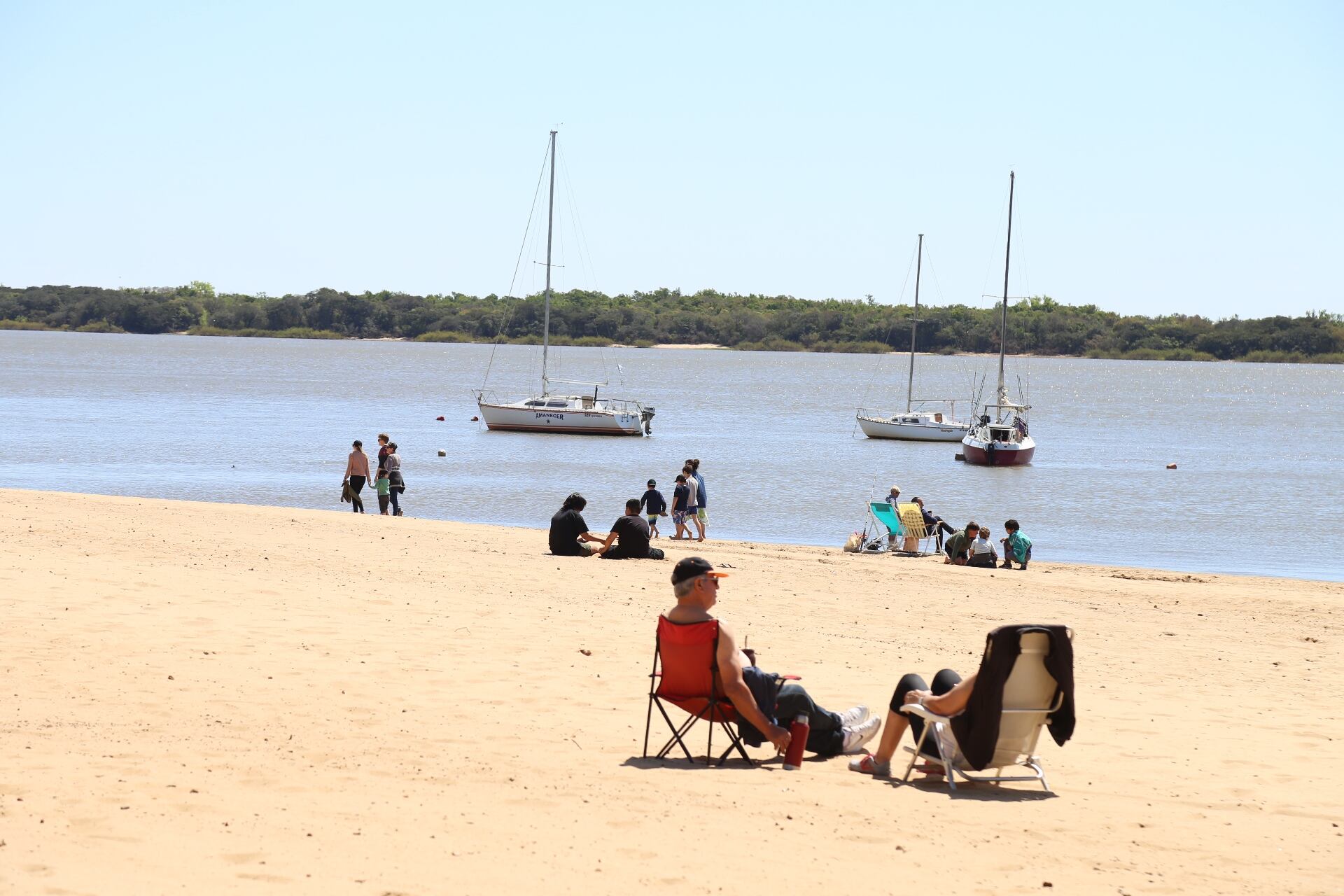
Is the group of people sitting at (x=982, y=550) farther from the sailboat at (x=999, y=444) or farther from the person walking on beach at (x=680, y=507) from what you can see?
the sailboat at (x=999, y=444)

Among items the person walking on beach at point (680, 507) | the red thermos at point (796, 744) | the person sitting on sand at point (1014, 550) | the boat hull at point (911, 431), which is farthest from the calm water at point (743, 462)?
the red thermos at point (796, 744)

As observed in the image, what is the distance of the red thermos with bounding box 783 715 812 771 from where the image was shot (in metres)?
7.77

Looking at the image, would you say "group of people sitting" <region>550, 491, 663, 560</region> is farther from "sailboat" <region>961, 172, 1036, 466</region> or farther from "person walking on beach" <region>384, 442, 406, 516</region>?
"sailboat" <region>961, 172, 1036, 466</region>

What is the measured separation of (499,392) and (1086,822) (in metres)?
100

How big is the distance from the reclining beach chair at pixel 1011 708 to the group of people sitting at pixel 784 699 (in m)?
0.06

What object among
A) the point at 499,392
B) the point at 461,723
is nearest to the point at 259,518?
the point at 461,723

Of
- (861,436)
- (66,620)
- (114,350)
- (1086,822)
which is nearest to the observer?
(1086,822)

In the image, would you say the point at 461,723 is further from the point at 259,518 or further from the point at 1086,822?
the point at 259,518

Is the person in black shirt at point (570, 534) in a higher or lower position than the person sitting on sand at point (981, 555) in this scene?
higher

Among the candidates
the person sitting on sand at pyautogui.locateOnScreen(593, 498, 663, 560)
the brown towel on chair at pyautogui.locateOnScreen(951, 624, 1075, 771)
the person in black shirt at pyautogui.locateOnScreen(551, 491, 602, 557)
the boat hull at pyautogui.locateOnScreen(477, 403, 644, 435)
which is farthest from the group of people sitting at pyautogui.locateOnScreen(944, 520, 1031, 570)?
the boat hull at pyautogui.locateOnScreen(477, 403, 644, 435)

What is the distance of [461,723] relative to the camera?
8320 millimetres

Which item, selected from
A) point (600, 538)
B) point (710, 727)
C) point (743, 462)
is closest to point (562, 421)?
point (743, 462)

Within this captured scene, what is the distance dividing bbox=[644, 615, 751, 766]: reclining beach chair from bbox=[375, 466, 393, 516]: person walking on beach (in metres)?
16.8

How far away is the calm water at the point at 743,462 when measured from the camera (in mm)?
32625
